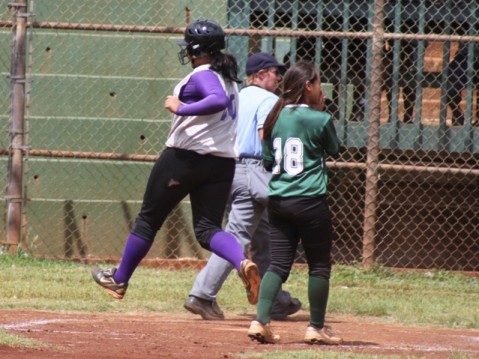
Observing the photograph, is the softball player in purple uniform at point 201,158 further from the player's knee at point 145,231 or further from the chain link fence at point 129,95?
the chain link fence at point 129,95

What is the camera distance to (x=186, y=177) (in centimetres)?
674

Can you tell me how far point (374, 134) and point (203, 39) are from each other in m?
3.55

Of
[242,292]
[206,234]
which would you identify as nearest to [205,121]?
[206,234]

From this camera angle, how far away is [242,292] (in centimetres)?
873

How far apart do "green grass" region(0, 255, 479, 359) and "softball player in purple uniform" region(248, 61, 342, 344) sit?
68.5 inches

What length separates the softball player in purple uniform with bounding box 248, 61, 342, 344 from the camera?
6027mm

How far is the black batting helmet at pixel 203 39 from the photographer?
265 inches

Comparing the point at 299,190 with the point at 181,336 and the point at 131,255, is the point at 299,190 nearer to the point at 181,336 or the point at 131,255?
the point at 181,336

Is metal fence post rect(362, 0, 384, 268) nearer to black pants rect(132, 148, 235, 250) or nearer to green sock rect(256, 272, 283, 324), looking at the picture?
black pants rect(132, 148, 235, 250)

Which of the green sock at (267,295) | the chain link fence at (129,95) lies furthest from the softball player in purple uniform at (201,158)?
the chain link fence at (129,95)

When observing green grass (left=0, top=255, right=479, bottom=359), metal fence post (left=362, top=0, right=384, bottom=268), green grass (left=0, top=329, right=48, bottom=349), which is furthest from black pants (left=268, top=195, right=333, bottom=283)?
metal fence post (left=362, top=0, right=384, bottom=268)

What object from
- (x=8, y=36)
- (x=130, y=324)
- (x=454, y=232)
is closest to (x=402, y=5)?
(x=454, y=232)

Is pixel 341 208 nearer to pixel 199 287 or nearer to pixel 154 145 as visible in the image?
pixel 154 145

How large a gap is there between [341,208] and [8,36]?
371 centimetres
